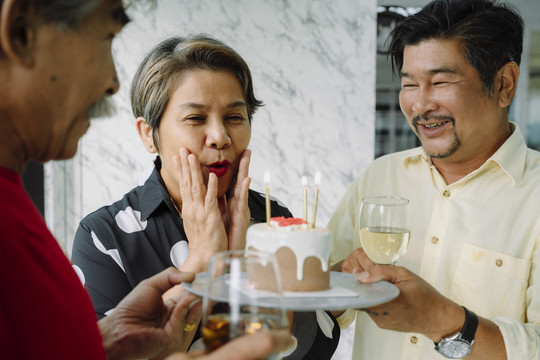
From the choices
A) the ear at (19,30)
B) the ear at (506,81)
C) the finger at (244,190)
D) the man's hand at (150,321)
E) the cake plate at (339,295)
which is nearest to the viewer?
the ear at (19,30)

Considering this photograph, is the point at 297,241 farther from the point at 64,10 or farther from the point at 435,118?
the point at 435,118

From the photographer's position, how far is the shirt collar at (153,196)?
1.67 metres

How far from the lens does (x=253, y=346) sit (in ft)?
2.40

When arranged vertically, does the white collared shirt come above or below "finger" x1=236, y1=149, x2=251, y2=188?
below

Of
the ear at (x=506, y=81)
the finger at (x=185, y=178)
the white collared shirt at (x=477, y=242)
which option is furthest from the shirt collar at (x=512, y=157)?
the finger at (x=185, y=178)

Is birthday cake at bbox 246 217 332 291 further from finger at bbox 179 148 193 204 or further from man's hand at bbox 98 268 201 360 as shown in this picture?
finger at bbox 179 148 193 204

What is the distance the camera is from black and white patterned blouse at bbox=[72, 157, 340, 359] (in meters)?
1.52

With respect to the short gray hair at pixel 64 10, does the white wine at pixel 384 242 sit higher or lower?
lower

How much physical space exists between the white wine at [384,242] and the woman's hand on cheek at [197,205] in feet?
1.50

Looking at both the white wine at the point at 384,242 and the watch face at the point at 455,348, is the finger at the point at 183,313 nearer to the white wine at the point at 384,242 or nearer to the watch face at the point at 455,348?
the white wine at the point at 384,242

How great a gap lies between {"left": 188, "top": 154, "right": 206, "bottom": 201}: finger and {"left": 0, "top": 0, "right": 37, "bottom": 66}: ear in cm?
89

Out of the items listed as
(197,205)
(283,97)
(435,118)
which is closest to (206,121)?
(197,205)

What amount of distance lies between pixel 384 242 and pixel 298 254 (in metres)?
0.35

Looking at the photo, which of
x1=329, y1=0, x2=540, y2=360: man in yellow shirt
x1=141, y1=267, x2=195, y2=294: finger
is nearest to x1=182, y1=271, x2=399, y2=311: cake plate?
x1=141, y1=267, x2=195, y2=294: finger
